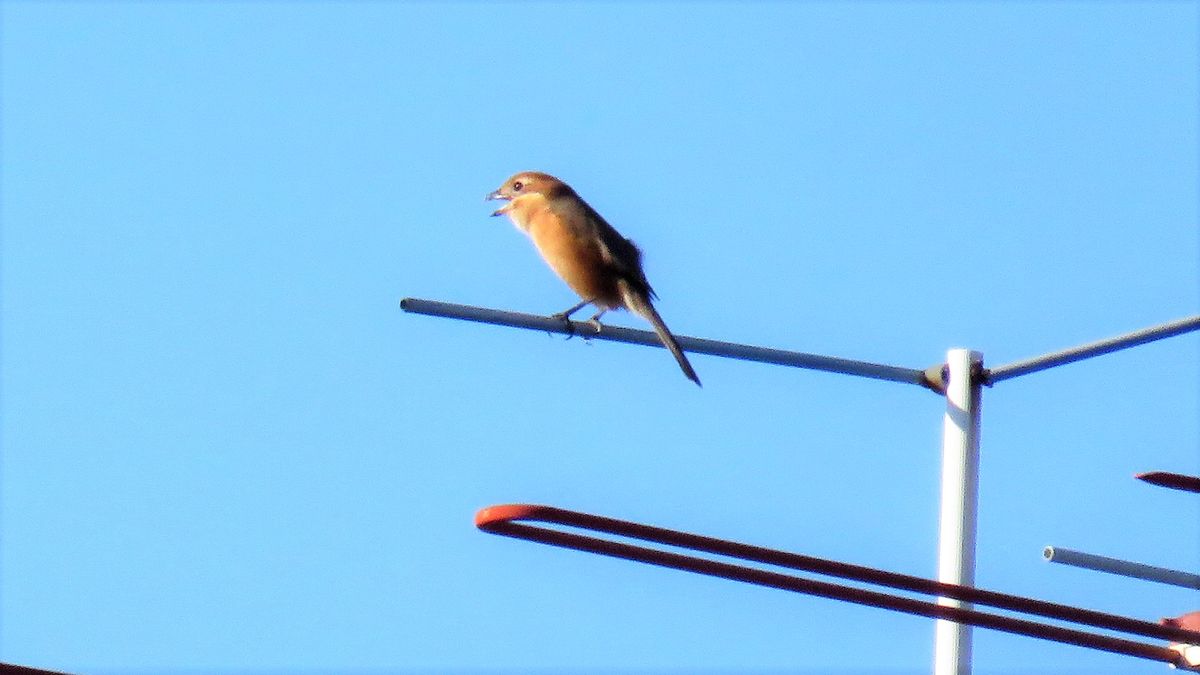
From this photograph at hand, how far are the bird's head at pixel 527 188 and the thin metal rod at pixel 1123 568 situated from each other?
5135 millimetres

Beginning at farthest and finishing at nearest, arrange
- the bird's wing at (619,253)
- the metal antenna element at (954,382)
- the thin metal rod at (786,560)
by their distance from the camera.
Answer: the bird's wing at (619,253) → the metal antenna element at (954,382) → the thin metal rod at (786,560)

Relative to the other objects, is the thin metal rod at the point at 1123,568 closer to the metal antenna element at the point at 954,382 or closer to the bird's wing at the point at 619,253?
the metal antenna element at the point at 954,382

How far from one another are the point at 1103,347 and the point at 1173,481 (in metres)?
0.59

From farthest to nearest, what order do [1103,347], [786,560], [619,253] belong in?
[619,253] < [1103,347] < [786,560]

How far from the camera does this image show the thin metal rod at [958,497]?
20.1 ft

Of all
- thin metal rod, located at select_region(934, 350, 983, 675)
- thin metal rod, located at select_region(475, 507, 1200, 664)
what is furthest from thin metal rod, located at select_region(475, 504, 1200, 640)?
thin metal rod, located at select_region(934, 350, 983, 675)

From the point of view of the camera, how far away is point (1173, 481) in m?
5.80

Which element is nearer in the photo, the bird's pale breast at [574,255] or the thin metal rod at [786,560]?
the thin metal rod at [786,560]

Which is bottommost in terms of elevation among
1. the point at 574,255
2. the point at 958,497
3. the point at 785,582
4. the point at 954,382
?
the point at 785,582

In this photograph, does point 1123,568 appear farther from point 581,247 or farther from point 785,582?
point 581,247

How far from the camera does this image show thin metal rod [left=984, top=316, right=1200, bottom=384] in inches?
239

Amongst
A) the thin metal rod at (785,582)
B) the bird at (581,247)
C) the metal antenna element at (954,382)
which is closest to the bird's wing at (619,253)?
the bird at (581,247)

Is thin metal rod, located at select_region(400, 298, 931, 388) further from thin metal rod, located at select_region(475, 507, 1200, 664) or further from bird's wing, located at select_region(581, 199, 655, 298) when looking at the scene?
bird's wing, located at select_region(581, 199, 655, 298)

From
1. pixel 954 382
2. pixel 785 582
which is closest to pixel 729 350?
pixel 954 382
